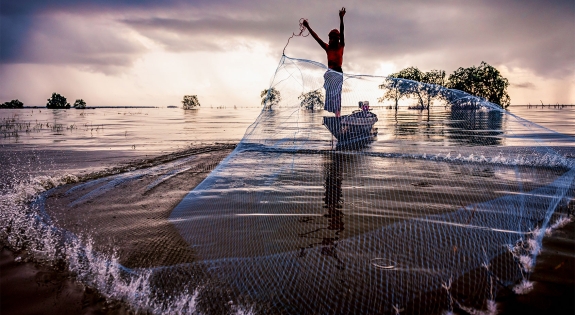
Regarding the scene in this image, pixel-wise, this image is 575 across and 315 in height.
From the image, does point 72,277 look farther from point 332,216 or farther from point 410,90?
point 410,90

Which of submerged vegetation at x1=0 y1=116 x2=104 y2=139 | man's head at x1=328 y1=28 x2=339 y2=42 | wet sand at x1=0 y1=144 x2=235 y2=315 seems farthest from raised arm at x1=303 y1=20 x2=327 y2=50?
submerged vegetation at x1=0 y1=116 x2=104 y2=139

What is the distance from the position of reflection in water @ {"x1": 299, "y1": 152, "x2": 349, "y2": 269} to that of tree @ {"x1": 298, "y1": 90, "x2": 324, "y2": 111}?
1.70 metres

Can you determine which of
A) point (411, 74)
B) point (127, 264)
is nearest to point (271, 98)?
point (127, 264)

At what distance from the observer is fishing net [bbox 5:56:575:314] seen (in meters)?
3.21

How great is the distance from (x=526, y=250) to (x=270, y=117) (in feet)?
16.1

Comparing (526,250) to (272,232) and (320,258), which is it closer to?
(320,258)

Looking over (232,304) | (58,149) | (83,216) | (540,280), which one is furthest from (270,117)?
(58,149)

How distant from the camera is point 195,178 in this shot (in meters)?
8.51

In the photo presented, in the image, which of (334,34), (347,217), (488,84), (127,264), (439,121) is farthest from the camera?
(488,84)

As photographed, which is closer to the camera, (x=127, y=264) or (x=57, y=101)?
(x=127, y=264)

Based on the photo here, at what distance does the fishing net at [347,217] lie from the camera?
321 centimetres

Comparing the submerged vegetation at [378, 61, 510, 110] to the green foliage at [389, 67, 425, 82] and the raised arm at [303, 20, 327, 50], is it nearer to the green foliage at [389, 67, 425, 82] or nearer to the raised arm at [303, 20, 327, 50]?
the green foliage at [389, 67, 425, 82]

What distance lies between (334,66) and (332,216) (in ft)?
18.7

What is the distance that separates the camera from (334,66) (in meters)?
9.64
